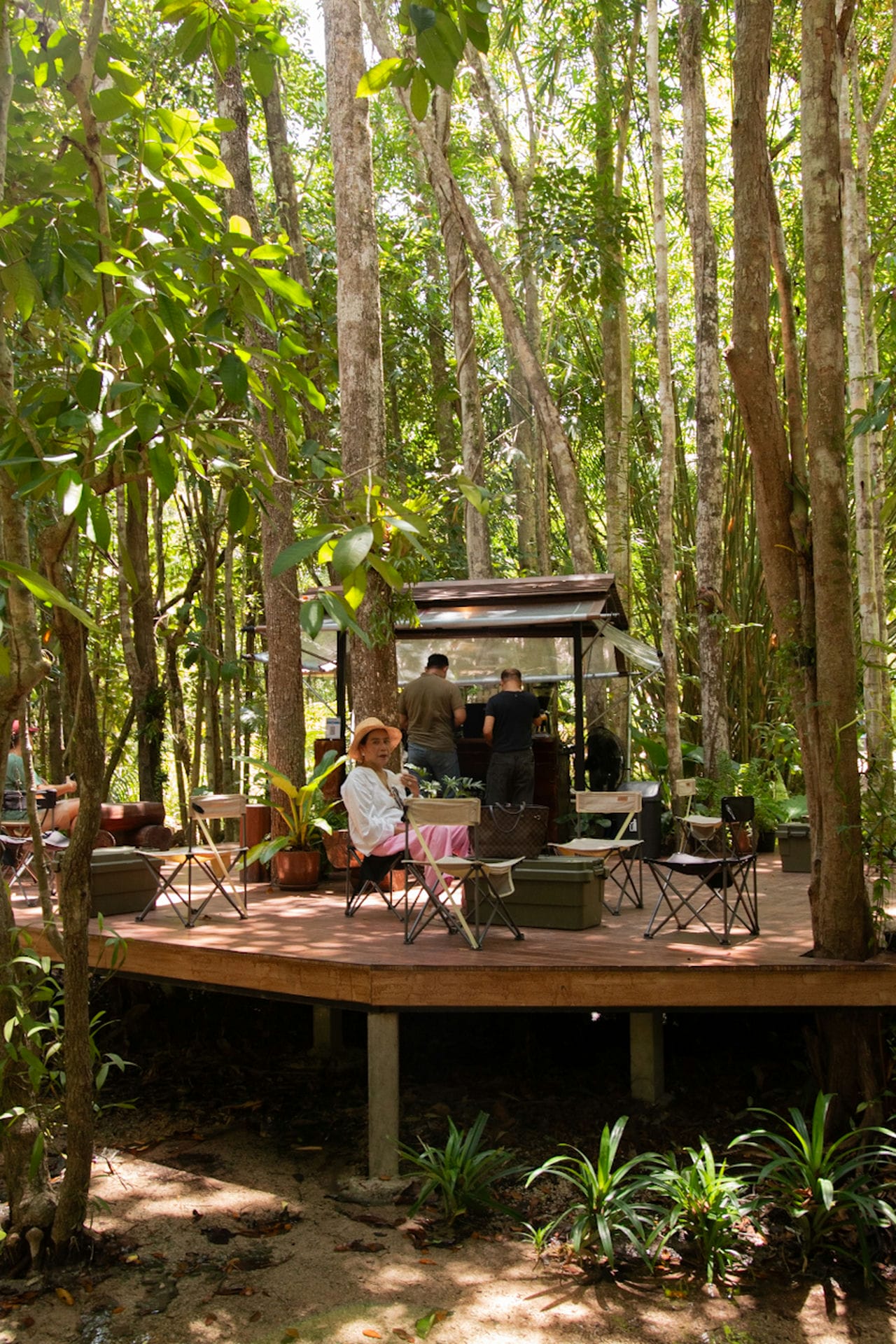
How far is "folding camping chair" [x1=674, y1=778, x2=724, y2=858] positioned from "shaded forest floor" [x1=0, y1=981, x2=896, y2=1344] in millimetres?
1031

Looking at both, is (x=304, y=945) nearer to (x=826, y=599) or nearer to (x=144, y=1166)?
(x=144, y=1166)

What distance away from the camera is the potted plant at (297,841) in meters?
7.36

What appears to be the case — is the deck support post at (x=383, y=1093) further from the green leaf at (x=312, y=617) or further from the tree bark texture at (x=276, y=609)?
the tree bark texture at (x=276, y=609)

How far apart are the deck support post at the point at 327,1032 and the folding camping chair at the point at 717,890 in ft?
5.82

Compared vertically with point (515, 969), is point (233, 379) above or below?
above

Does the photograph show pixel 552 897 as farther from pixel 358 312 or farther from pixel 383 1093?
pixel 358 312

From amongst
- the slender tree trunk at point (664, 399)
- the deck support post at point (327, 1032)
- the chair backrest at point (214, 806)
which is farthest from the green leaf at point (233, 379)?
the slender tree trunk at point (664, 399)

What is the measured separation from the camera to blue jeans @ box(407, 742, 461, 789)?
8227 mm

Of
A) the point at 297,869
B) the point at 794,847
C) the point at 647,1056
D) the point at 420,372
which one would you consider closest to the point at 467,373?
the point at 420,372

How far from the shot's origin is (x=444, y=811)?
5523mm

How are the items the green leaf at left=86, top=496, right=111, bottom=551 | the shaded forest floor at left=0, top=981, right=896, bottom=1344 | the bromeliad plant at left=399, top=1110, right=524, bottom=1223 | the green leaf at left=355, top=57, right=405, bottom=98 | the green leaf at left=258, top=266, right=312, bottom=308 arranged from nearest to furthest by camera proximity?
the green leaf at left=355, top=57, right=405, bottom=98 → the green leaf at left=86, top=496, right=111, bottom=551 → the green leaf at left=258, top=266, right=312, bottom=308 → the shaded forest floor at left=0, top=981, right=896, bottom=1344 → the bromeliad plant at left=399, top=1110, right=524, bottom=1223

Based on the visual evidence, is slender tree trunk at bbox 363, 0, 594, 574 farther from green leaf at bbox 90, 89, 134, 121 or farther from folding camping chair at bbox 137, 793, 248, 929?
green leaf at bbox 90, 89, 134, 121

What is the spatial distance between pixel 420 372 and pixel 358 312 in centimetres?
856

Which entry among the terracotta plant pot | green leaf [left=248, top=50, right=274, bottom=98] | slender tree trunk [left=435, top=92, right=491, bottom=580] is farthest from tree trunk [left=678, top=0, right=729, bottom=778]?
green leaf [left=248, top=50, right=274, bottom=98]
